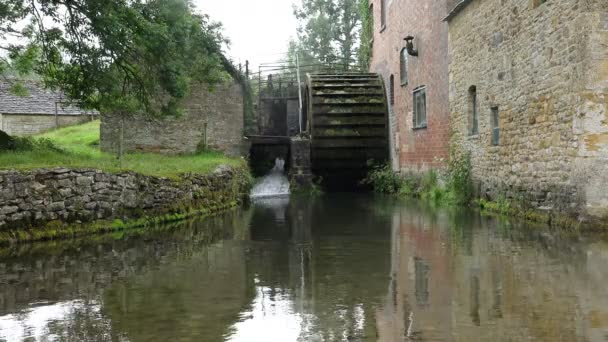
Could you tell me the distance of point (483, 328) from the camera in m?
3.84

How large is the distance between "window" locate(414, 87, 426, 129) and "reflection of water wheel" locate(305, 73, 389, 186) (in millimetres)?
2413

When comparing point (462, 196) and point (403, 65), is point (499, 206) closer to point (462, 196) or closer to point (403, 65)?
point (462, 196)

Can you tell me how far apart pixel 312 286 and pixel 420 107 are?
1260cm

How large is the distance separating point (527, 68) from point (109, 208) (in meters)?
6.93

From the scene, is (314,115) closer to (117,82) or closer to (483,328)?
(117,82)

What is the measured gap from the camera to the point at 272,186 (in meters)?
20.7

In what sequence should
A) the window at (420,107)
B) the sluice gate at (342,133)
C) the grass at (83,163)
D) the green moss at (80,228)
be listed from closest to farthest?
the green moss at (80,228), the grass at (83,163), the window at (420,107), the sluice gate at (342,133)

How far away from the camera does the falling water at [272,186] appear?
19.6 meters

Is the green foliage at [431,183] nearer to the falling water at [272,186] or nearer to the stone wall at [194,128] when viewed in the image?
the falling water at [272,186]

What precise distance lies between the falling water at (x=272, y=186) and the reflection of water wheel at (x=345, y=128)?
1287 mm

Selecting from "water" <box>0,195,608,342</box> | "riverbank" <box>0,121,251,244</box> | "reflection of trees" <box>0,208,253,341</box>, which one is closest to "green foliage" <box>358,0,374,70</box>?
"riverbank" <box>0,121,251,244</box>

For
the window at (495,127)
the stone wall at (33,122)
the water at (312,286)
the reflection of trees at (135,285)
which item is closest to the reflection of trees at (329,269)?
the water at (312,286)

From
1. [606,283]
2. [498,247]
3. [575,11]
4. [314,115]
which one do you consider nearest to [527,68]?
[575,11]

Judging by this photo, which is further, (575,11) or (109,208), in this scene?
(109,208)
